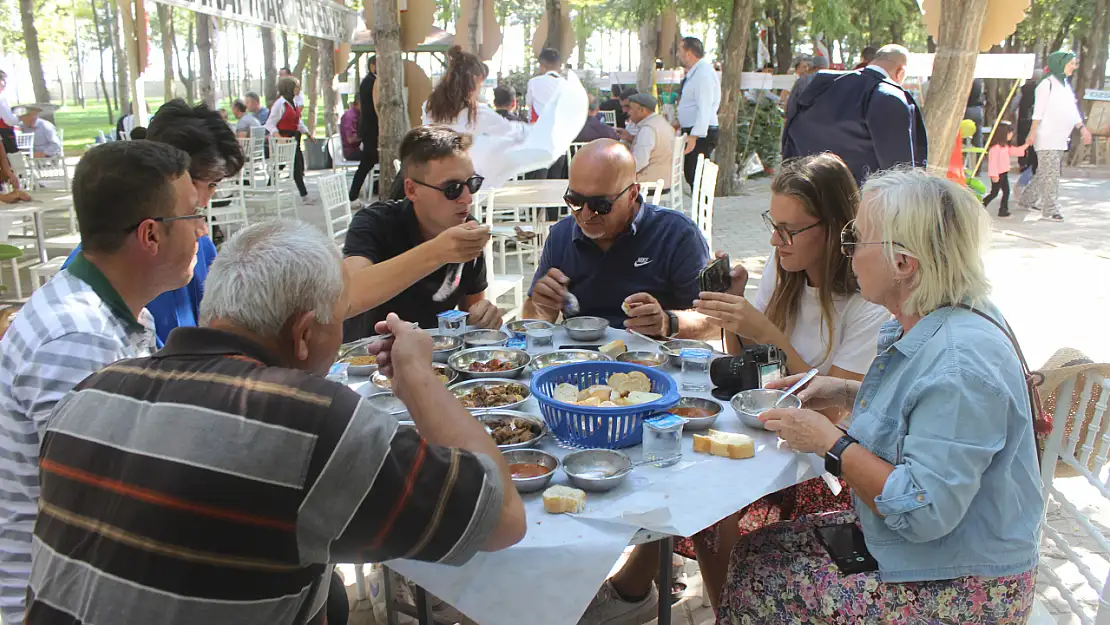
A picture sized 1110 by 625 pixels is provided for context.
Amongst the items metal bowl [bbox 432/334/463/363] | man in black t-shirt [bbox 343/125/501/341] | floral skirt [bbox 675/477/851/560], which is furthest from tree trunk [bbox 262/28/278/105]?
floral skirt [bbox 675/477/851/560]

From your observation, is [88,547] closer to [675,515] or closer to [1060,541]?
[675,515]

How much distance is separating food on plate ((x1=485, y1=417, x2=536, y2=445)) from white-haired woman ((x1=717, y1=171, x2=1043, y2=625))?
0.71 m

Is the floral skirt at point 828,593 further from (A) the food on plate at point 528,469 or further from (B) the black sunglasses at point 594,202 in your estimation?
(B) the black sunglasses at point 594,202

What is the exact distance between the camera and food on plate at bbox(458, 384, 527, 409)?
2.54 m

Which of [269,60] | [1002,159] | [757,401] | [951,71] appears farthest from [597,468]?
[269,60]

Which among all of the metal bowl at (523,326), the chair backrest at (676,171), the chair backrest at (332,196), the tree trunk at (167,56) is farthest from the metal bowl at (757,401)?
the tree trunk at (167,56)

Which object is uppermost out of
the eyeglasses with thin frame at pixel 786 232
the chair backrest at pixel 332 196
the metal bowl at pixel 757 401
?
the eyeglasses with thin frame at pixel 786 232

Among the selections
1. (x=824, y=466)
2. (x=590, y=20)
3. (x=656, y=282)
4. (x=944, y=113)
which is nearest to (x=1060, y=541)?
(x=824, y=466)

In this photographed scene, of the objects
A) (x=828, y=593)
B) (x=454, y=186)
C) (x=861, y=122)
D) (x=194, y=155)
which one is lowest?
(x=828, y=593)

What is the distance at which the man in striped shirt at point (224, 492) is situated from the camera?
4.45ft

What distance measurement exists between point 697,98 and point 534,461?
34.0 ft

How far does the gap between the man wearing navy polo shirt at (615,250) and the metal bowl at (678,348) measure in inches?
14.5

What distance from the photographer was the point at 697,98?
11594 millimetres

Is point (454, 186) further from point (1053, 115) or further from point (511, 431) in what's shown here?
point (1053, 115)
